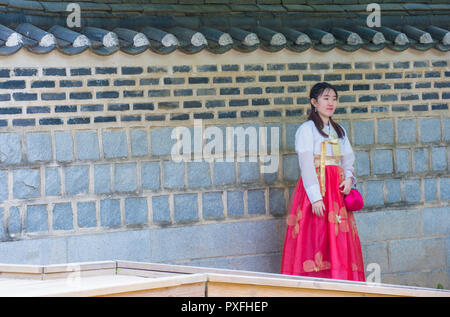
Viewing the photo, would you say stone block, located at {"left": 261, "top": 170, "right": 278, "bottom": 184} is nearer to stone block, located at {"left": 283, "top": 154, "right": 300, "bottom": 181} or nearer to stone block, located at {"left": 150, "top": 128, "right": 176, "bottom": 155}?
stone block, located at {"left": 283, "top": 154, "right": 300, "bottom": 181}

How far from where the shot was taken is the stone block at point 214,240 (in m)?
6.62

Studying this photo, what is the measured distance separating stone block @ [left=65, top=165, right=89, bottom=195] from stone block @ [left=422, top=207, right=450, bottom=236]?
3.16 metres

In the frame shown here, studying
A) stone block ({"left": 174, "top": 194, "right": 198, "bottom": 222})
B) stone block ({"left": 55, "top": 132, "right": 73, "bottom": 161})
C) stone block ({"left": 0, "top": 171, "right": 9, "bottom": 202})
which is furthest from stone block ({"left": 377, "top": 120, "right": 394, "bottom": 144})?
stone block ({"left": 0, "top": 171, "right": 9, "bottom": 202})

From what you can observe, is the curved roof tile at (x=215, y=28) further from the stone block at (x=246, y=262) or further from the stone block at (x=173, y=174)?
the stone block at (x=246, y=262)

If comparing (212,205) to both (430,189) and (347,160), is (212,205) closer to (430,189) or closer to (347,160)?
(347,160)

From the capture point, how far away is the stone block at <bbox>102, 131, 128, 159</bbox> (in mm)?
6420

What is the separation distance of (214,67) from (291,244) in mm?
1618

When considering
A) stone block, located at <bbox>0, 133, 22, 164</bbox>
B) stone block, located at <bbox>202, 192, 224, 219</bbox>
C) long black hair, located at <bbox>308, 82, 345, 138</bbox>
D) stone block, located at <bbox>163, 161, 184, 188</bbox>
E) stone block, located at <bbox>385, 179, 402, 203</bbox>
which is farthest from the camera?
stone block, located at <bbox>385, 179, 402, 203</bbox>

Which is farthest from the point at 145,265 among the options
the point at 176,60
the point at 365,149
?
the point at 365,149

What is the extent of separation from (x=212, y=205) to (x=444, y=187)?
2.28 metres

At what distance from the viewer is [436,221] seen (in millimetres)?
7418

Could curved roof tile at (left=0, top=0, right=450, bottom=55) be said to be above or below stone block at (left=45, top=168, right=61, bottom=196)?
above

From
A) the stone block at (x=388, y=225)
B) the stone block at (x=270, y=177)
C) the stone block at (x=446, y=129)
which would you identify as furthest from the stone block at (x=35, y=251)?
the stone block at (x=446, y=129)

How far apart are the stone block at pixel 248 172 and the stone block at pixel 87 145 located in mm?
1255
